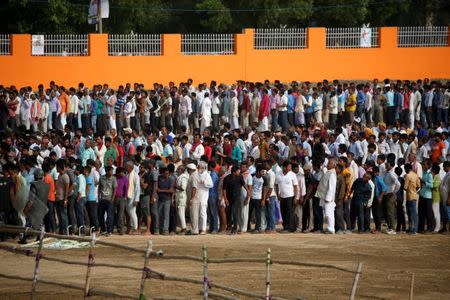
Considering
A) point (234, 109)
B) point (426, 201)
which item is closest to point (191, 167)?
point (426, 201)

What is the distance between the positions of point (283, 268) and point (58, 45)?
21.6 m

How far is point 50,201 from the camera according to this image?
24.8m

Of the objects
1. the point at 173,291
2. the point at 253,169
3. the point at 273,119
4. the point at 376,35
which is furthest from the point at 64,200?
the point at 376,35

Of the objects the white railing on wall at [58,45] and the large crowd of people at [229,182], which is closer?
the large crowd of people at [229,182]

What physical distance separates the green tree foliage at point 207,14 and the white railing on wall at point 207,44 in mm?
5119

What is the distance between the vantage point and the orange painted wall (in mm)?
41219

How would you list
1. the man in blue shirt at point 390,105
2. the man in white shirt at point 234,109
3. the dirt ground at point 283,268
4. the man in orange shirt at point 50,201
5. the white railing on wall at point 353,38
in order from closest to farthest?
the dirt ground at point 283,268
the man in orange shirt at point 50,201
the man in white shirt at point 234,109
the man in blue shirt at point 390,105
the white railing on wall at point 353,38

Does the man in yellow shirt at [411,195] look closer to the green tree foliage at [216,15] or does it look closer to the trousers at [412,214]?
the trousers at [412,214]

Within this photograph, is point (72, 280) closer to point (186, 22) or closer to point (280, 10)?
point (280, 10)

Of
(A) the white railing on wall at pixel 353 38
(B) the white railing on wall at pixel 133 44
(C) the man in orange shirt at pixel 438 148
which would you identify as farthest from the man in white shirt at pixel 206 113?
(A) the white railing on wall at pixel 353 38

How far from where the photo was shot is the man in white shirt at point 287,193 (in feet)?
84.0

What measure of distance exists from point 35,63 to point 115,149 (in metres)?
13.3

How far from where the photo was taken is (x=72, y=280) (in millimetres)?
20219

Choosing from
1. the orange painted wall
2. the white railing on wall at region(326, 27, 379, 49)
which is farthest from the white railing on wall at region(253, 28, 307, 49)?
the white railing on wall at region(326, 27, 379, 49)
